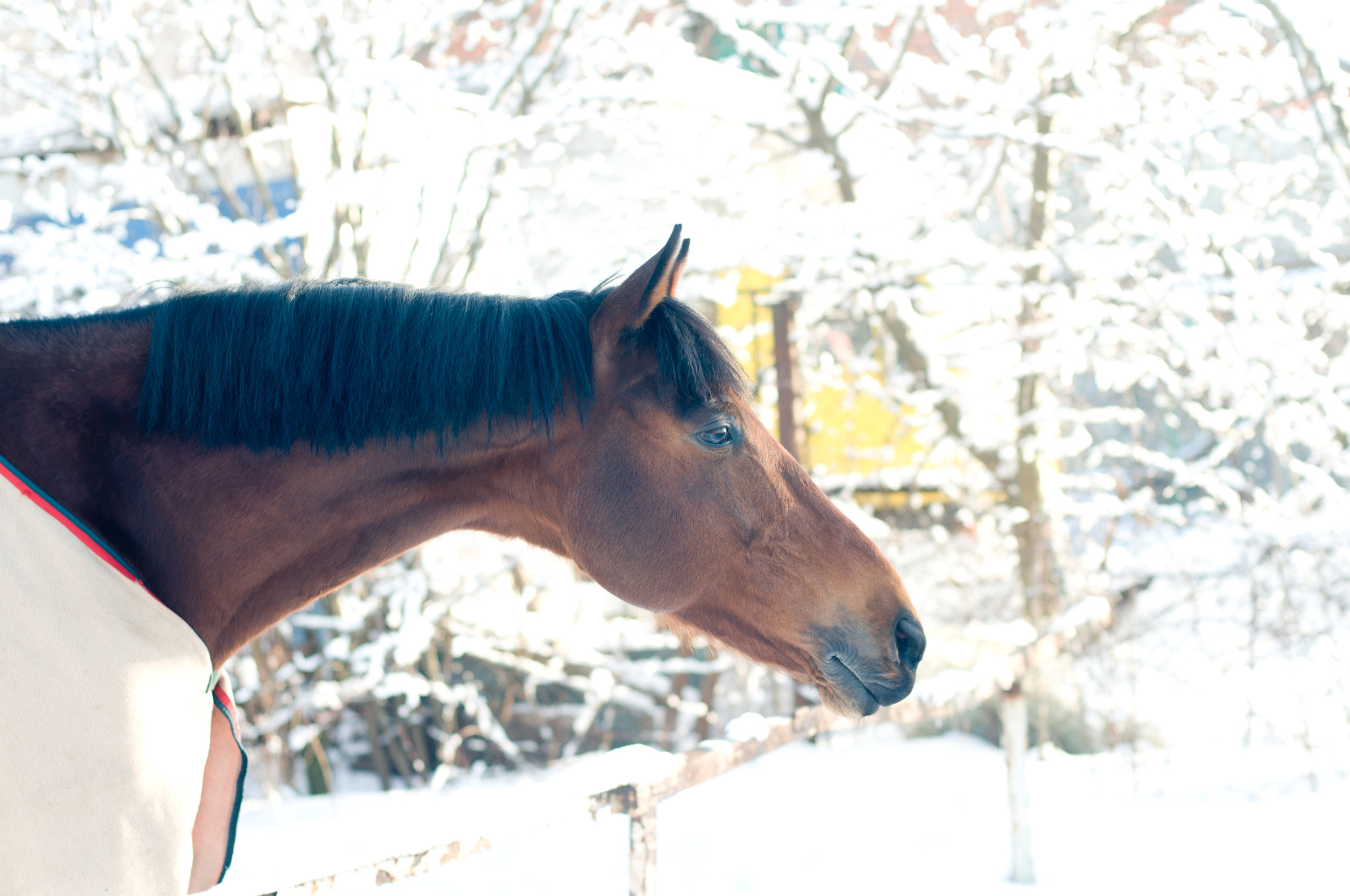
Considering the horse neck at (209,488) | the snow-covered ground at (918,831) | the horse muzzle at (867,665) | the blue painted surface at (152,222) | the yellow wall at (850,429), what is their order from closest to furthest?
the horse neck at (209,488)
the horse muzzle at (867,665)
the snow-covered ground at (918,831)
the blue painted surface at (152,222)
the yellow wall at (850,429)

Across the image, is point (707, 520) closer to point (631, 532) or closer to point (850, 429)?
point (631, 532)

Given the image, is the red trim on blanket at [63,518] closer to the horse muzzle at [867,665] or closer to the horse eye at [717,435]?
the horse eye at [717,435]

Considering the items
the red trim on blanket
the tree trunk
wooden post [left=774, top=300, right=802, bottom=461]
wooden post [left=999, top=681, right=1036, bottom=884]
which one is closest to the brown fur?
the red trim on blanket

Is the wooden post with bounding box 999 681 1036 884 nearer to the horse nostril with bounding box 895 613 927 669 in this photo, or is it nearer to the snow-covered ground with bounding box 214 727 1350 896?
the snow-covered ground with bounding box 214 727 1350 896

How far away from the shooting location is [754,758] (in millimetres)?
2117

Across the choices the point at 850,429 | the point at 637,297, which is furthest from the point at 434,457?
the point at 850,429

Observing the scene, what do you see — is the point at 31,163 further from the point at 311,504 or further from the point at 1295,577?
the point at 1295,577

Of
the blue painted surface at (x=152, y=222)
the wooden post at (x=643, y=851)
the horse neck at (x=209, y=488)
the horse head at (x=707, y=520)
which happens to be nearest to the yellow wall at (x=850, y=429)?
the blue painted surface at (x=152, y=222)

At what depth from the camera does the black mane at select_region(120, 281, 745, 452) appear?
1.40 meters

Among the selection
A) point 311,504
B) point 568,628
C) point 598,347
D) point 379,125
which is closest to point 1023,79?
point 379,125

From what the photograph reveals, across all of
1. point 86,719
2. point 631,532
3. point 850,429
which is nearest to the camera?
point 86,719

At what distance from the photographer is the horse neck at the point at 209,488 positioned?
52.4 inches

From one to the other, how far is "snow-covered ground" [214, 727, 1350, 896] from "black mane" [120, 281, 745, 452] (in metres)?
1.72

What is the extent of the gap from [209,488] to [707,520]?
32.5 inches
